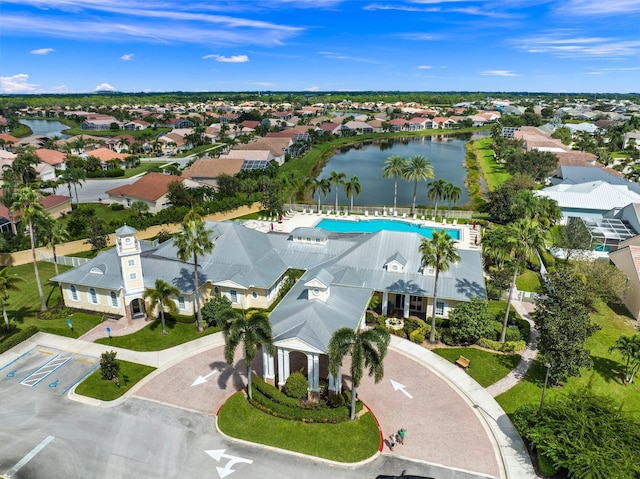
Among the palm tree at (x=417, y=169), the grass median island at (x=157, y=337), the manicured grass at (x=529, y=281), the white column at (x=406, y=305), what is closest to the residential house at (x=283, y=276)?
the white column at (x=406, y=305)

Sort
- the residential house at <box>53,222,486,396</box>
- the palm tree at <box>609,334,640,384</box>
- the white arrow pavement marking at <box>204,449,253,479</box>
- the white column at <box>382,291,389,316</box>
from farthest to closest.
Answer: the white column at <box>382,291,389,316</box>
the residential house at <box>53,222,486,396</box>
the palm tree at <box>609,334,640,384</box>
the white arrow pavement marking at <box>204,449,253,479</box>

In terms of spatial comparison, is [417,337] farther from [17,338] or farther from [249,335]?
[17,338]

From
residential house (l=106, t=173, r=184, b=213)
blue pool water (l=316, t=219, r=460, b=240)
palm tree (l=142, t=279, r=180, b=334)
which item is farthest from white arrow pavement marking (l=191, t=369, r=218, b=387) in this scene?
residential house (l=106, t=173, r=184, b=213)

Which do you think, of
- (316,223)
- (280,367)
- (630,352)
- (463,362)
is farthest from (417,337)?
(316,223)

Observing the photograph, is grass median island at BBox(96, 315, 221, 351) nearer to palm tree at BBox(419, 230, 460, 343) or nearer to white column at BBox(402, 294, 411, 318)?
white column at BBox(402, 294, 411, 318)

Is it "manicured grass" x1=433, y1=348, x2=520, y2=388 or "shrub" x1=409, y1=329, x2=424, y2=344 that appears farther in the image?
"shrub" x1=409, y1=329, x2=424, y2=344

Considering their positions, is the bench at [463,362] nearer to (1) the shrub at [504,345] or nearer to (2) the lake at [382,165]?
(1) the shrub at [504,345]
